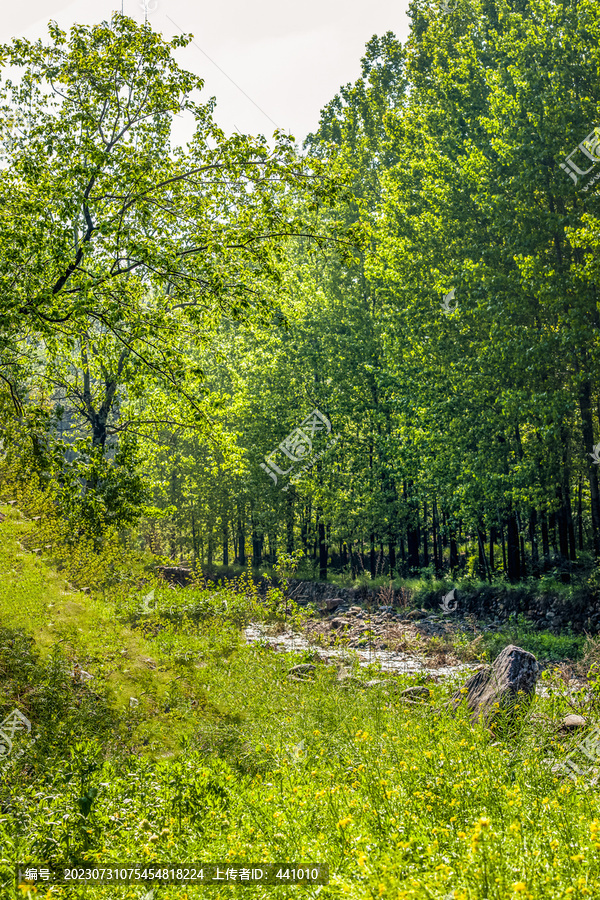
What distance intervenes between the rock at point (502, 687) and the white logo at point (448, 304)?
12.0 m

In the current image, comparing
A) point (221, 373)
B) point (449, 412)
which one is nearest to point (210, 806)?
point (449, 412)

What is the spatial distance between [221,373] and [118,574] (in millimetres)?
22796

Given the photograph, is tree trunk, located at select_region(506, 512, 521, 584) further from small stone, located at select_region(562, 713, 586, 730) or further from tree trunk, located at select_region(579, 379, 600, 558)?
small stone, located at select_region(562, 713, 586, 730)

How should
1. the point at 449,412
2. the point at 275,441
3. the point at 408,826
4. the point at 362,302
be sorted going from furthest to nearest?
1. the point at 275,441
2. the point at 362,302
3. the point at 449,412
4. the point at 408,826

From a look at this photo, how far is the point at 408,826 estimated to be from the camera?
411 cm

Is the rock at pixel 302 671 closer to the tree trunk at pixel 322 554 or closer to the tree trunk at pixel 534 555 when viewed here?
the tree trunk at pixel 534 555

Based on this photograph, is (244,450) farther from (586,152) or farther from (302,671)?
(586,152)

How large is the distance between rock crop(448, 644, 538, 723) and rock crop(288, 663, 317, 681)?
256 centimetres

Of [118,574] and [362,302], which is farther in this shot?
[362,302]

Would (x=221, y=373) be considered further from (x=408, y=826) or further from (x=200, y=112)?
(x=408, y=826)

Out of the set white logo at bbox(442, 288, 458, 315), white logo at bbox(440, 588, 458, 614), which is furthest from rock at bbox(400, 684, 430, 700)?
white logo at bbox(442, 288, 458, 315)

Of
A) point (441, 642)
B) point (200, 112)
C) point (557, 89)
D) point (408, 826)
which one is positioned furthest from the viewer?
point (557, 89)

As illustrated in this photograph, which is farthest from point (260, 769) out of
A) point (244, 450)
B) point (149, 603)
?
point (149, 603)

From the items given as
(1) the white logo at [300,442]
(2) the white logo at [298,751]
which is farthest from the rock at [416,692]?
(1) the white logo at [300,442]
